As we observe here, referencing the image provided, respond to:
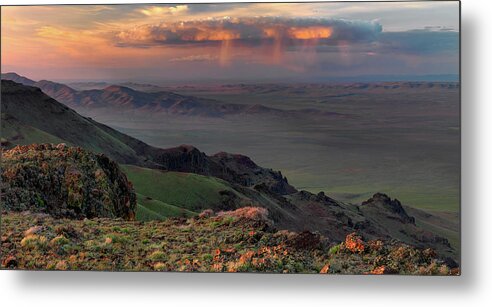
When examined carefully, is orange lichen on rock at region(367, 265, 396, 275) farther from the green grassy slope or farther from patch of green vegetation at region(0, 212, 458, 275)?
the green grassy slope

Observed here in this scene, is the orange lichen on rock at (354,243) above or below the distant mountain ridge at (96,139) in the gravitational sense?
below

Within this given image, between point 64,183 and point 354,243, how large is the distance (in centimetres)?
A: 477

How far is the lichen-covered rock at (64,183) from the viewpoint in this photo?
1191 centimetres

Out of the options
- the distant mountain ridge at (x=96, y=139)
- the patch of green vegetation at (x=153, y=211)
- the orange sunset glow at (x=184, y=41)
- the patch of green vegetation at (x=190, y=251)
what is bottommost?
the patch of green vegetation at (x=190, y=251)

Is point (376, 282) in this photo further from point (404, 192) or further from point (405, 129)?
point (405, 129)

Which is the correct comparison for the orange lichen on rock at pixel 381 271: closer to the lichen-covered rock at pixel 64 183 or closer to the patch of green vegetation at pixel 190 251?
the patch of green vegetation at pixel 190 251

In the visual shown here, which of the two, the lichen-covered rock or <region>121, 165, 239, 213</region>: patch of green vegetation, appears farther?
the lichen-covered rock

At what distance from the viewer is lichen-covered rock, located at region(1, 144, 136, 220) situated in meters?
11.9

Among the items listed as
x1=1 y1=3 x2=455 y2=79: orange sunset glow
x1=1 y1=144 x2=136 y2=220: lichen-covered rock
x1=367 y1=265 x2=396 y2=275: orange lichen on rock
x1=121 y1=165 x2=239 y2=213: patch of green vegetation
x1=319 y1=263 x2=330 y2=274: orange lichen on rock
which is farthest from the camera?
x1=1 y1=144 x2=136 y2=220: lichen-covered rock

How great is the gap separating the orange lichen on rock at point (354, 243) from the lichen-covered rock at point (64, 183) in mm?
3458

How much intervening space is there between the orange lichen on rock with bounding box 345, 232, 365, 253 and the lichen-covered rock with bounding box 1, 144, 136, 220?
3.46m

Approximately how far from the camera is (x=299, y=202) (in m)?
11.6

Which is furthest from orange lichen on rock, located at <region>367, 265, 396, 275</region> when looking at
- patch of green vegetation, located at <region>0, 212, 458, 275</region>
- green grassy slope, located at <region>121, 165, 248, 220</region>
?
green grassy slope, located at <region>121, 165, 248, 220</region>

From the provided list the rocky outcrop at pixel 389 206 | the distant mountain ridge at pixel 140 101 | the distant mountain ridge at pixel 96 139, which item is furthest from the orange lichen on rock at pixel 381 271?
the distant mountain ridge at pixel 140 101
